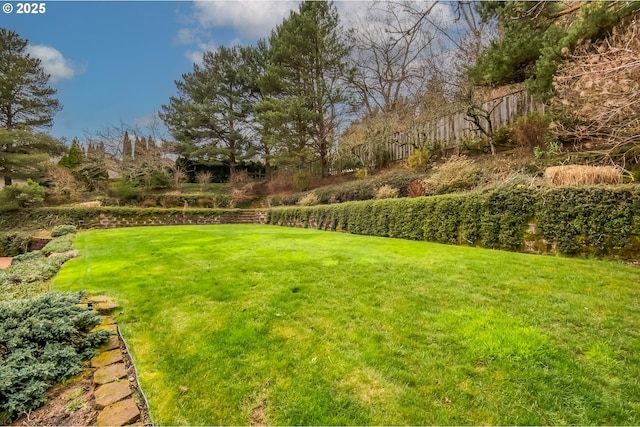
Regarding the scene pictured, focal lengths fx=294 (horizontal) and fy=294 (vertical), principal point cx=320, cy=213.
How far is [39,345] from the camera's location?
2.20 metres

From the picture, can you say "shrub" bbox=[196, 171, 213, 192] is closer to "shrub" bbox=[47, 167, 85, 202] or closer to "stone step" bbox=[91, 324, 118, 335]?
"shrub" bbox=[47, 167, 85, 202]

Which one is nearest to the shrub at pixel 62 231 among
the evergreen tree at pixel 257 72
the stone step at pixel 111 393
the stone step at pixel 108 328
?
the stone step at pixel 108 328

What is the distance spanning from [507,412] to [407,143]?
1321cm

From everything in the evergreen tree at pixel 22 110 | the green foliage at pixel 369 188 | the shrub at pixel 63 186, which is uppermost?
the evergreen tree at pixel 22 110

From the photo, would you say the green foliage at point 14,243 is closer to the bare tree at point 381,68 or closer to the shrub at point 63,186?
the shrub at point 63,186

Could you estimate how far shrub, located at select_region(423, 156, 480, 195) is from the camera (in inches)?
327

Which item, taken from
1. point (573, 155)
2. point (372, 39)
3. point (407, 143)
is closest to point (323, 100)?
point (372, 39)

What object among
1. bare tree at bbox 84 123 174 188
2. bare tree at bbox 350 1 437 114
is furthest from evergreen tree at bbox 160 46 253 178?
bare tree at bbox 350 1 437 114

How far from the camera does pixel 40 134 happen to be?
1998cm

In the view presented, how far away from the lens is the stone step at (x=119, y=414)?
64.0 inches

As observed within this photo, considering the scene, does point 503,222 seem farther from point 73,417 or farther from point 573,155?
point 73,417

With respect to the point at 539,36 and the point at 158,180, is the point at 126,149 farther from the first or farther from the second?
the point at 539,36

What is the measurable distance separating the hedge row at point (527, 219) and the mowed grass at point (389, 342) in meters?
0.61

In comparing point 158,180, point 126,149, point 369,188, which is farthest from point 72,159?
point 369,188
